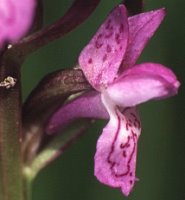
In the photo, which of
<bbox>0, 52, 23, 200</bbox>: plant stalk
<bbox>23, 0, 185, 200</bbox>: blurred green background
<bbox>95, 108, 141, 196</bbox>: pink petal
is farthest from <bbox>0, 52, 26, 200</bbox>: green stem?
<bbox>23, 0, 185, 200</bbox>: blurred green background

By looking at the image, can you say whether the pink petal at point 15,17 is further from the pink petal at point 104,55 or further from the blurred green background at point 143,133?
the blurred green background at point 143,133

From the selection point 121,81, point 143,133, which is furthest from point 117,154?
point 143,133

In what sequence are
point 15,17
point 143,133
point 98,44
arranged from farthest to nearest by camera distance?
point 143,133, point 98,44, point 15,17

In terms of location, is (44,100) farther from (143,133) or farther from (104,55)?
(143,133)

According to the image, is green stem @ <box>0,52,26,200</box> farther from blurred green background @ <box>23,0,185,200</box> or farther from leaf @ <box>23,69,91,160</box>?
blurred green background @ <box>23,0,185,200</box>

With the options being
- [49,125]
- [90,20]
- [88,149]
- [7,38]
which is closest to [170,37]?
[90,20]

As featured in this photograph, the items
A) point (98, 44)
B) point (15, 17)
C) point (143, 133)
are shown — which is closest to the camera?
point (15, 17)
